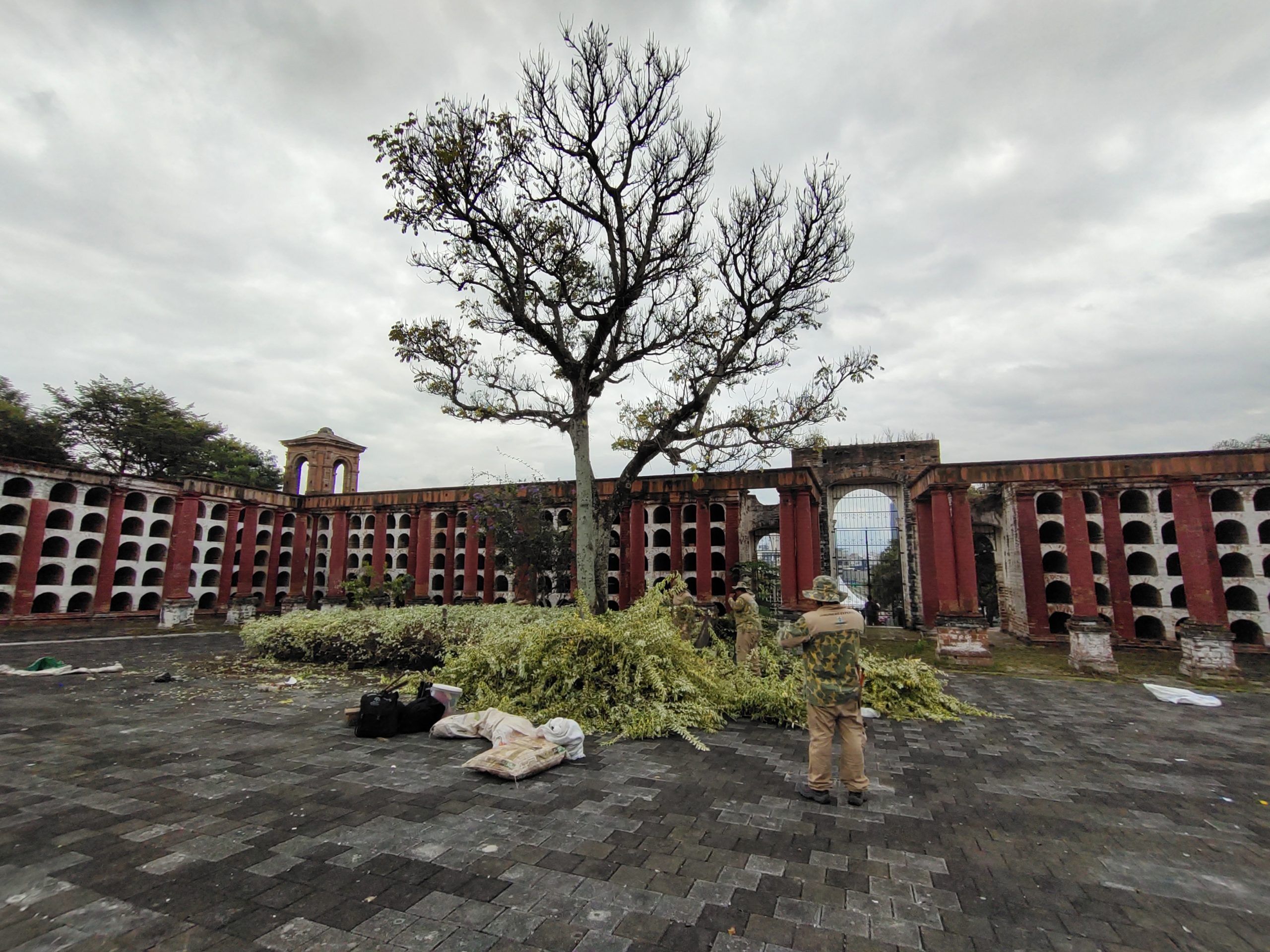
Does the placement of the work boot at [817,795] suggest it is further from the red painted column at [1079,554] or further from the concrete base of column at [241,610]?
the concrete base of column at [241,610]

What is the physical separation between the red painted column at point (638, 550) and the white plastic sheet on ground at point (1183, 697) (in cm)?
1183

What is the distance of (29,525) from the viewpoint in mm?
16922

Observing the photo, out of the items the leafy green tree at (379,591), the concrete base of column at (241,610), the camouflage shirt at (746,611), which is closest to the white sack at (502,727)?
the camouflage shirt at (746,611)

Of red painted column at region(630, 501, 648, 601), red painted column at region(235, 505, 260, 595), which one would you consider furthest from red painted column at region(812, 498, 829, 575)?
red painted column at region(235, 505, 260, 595)

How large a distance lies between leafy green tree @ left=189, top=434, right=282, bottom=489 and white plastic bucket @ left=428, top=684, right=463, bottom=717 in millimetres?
29218

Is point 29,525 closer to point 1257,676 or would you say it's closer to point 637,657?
point 637,657

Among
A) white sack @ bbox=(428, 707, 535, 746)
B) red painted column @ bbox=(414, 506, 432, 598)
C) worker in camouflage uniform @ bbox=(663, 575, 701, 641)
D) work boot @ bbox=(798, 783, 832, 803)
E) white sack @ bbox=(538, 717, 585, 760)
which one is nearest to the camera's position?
work boot @ bbox=(798, 783, 832, 803)

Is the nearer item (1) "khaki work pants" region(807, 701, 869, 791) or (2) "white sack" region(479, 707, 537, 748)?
(1) "khaki work pants" region(807, 701, 869, 791)

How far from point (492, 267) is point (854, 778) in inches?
471

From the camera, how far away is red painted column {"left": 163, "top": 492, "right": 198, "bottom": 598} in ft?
63.2

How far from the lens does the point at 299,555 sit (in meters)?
23.5

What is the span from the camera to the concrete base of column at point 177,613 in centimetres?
1839

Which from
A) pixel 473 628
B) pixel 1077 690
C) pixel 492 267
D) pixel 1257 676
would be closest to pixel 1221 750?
pixel 1077 690

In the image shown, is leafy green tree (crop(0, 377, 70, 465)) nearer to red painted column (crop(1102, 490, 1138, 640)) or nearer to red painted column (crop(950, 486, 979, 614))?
red painted column (crop(950, 486, 979, 614))
